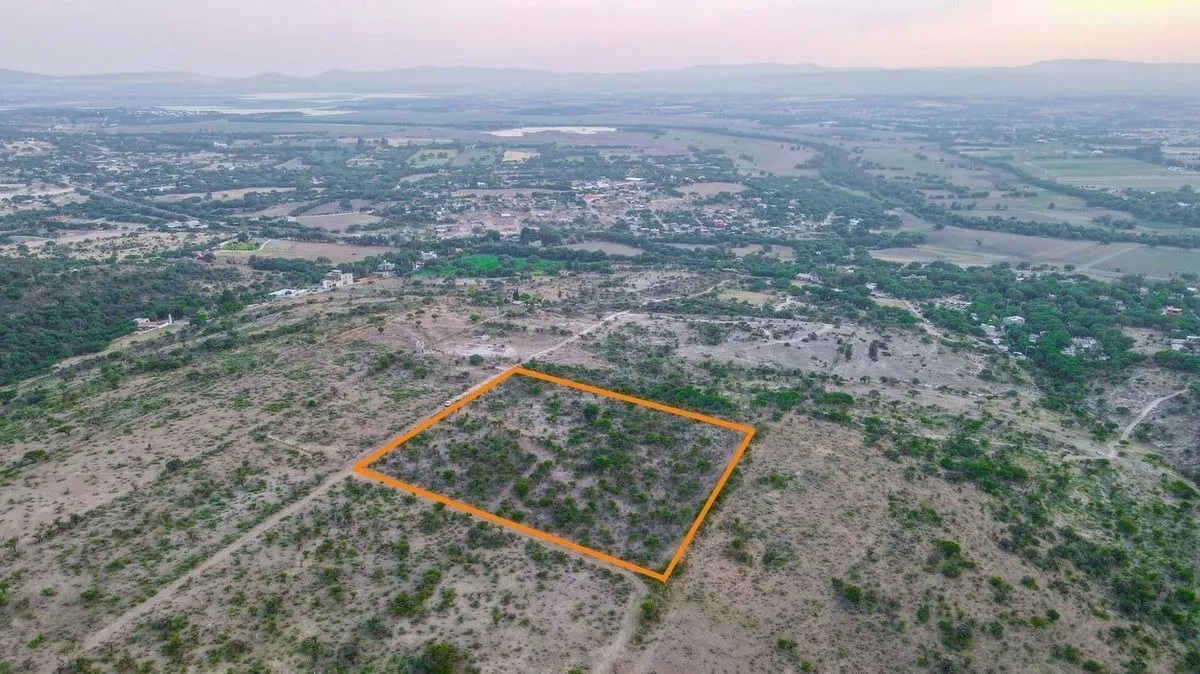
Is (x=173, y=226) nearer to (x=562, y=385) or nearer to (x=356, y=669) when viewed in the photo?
(x=562, y=385)

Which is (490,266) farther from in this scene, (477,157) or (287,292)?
(477,157)

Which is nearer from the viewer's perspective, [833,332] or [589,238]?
[833,332]

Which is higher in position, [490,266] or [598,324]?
[598,324]

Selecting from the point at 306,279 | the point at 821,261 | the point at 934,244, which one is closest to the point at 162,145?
the point at 306,279

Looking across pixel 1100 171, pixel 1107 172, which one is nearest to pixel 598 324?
pixel 1107 172

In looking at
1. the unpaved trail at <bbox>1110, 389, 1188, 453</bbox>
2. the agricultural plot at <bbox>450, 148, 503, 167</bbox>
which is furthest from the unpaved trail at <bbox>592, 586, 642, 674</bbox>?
the agricultural plot at <bbox>450, 148, 503, 167</bbox>

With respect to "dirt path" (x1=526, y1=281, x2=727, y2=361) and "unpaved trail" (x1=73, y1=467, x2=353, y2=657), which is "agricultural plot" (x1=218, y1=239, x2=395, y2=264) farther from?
"unpaved trail" (x1=73, y1=467, x2=353, y2=657)

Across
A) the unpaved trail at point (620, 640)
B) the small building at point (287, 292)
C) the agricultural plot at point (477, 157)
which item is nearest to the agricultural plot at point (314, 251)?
the small building at point (287, 292)
